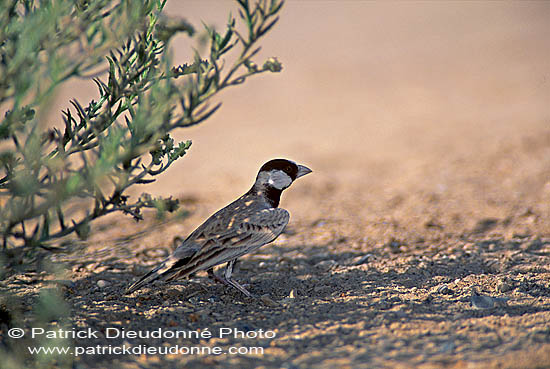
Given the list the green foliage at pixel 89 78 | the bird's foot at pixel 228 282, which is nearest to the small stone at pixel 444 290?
the bird's foot at pixel 228 282

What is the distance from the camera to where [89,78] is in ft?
11.7

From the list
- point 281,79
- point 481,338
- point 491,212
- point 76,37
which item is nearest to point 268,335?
point 481,338

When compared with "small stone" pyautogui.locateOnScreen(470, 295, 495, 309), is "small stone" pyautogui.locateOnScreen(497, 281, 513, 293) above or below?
above

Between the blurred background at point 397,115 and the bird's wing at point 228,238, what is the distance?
3070mm

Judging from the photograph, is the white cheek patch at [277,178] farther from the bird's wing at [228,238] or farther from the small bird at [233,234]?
the bird's wing at [228,238]

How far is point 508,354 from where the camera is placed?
3398 millimetres

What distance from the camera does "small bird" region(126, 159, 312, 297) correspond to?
4566 mm

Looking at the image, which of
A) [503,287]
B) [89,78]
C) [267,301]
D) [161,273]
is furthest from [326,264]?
[89,78]

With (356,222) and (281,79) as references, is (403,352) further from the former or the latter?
(281,79)

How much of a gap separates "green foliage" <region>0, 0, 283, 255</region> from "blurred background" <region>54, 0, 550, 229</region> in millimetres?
4268

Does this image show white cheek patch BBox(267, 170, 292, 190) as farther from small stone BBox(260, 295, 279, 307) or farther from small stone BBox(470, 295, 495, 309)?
small stone BBox(470, 295, 495, 309)

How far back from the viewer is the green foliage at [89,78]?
3.26 metres

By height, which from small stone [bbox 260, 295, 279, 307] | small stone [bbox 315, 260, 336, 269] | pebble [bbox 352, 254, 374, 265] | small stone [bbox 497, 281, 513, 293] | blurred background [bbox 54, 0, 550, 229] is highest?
blurred background [bbox 54, 0, 550, 229]

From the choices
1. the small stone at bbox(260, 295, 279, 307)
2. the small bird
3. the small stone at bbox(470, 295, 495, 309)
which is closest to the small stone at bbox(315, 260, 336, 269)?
the small bird
